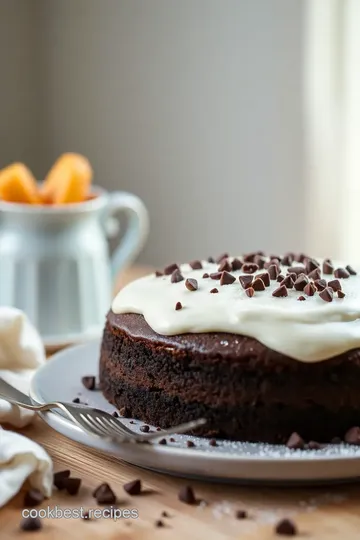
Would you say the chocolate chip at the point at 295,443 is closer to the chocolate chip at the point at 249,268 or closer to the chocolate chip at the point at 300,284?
the chocolate chip at the point at 300,284

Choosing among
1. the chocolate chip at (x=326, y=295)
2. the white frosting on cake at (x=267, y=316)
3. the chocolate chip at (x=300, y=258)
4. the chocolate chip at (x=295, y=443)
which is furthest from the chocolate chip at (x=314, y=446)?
the chocolate chip at (x=300, y=258)

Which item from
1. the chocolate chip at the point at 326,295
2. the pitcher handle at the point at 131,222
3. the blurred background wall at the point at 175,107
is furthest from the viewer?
the blurred background wall at the point at 175,107

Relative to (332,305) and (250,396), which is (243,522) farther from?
(332,305)

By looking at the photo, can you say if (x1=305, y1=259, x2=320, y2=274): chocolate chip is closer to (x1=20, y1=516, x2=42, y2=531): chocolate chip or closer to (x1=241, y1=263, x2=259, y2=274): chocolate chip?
(x1=241, y1=263, x2=259, y2=274): chocolate chip

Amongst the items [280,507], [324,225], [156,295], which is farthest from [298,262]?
[324,225]

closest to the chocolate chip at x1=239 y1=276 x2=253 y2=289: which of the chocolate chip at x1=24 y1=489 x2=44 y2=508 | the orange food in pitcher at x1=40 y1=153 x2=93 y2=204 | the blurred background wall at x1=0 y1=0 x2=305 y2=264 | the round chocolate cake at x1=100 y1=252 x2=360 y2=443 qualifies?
the round chocolate cake at x1=100 y1=252 x2=360 y2=443
